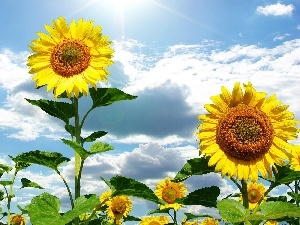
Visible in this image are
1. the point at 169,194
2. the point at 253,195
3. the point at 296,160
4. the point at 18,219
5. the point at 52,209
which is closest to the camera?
the point at 52,209

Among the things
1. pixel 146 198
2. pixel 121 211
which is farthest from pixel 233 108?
pixel 121 211

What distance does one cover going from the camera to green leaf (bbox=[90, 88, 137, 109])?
417 cm

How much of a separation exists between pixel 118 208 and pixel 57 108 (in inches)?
230

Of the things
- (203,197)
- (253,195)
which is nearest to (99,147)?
(203,197)

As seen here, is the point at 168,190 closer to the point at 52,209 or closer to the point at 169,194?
the point at 169,194

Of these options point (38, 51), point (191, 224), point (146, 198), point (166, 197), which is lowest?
point (146, 198)

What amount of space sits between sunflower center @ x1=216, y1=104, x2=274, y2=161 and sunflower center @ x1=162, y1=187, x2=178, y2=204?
5.20 meters

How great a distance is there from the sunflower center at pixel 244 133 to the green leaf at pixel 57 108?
4.61 ft

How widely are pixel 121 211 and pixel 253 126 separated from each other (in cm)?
627

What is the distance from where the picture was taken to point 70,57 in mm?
4625

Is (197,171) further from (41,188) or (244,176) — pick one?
(41,188)

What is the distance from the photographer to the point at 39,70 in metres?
4.65

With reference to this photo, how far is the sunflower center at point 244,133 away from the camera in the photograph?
12.8 feet

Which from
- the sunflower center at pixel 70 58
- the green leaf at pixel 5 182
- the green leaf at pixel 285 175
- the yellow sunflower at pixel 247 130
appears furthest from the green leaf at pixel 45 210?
the green leaf at pixel 5 182
